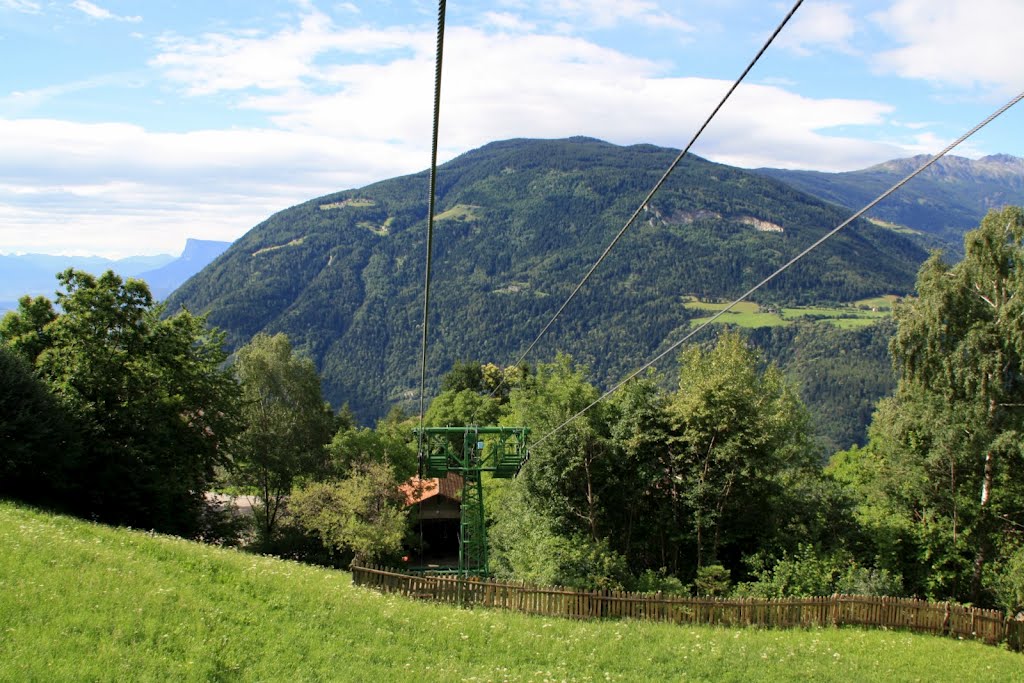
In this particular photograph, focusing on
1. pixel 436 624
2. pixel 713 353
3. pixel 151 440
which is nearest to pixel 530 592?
pixel 436 624

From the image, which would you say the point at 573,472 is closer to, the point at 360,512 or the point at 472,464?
the point at 472,464

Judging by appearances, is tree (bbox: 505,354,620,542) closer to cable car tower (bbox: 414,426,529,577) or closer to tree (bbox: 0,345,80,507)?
cable car tower (bbox: 414,426,529,577)

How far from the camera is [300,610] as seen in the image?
13.8 meters

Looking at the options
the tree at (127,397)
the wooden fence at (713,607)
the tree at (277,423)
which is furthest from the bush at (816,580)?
the tree at (277,423)

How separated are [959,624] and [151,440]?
2549 centimetres

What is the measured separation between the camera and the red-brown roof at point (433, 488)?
1410 inches

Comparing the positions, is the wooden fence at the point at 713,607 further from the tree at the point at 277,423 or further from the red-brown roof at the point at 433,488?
the tree at the point at 277,423

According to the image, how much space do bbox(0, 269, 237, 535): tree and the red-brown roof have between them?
30.3 ft

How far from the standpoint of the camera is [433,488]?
47.1m

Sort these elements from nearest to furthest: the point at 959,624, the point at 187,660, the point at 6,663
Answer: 1. the point at 6,663
2. the point at 187,660
3. the point at 959,624

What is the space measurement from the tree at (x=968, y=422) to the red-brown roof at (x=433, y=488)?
2086 cm

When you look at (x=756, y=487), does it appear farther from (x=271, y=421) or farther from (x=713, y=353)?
(x=271, y=421)

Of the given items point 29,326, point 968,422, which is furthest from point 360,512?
point 968,422

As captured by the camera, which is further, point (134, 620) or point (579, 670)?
point (579, 670)
